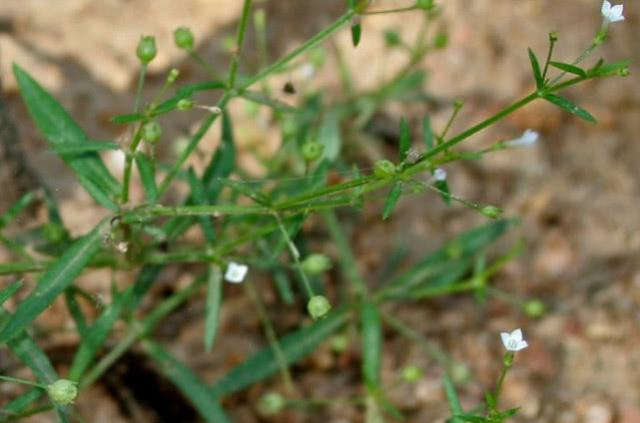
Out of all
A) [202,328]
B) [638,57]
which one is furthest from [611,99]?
[202,328]

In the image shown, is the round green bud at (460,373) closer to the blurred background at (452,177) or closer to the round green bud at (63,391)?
the blurred background at (452,177)

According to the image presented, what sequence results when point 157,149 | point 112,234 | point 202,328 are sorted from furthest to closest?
point 157,149
point 202,328
point 112,234

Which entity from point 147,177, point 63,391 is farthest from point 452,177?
point 63,391

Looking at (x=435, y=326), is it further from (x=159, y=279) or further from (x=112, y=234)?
(x=112, y=234)

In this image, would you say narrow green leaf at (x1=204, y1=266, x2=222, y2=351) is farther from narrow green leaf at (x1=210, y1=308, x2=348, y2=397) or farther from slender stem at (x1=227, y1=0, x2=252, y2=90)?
slender stem at (x1=227, y1=0, x2=252, y2=90)

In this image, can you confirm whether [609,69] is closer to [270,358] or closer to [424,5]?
[424,5]

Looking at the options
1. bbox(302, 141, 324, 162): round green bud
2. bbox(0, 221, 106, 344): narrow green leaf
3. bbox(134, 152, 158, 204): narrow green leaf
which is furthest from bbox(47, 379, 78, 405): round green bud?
bbox(302, 141, 324, 162): round green bud
